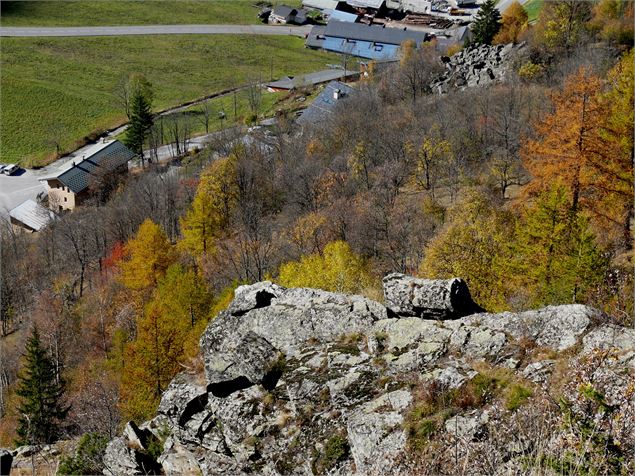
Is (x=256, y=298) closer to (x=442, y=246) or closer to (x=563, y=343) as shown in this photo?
(x=563, y=343)

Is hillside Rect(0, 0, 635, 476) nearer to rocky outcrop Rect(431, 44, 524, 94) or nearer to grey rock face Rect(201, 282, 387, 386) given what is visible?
grey rock face Rect(201, 282, 387, 386)

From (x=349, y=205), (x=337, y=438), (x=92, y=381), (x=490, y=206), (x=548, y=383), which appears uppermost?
(x=548, y=383)

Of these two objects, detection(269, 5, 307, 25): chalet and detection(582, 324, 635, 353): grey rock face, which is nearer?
detection(582, 324, 635, 353): grey rock face

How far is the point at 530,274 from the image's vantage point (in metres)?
31.8

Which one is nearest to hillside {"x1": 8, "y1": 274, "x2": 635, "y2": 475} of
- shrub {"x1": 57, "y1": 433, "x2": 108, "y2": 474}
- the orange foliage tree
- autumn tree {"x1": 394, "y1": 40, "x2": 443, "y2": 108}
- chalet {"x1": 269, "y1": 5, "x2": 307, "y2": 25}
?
shrub {"x1": 57, "y1": 433, "x2": 108, "y2": 474}

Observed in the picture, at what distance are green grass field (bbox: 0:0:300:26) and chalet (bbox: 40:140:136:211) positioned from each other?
68.0m

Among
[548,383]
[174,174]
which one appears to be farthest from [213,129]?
[548,383]

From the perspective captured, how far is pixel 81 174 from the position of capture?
9188cm

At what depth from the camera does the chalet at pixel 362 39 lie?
474ft

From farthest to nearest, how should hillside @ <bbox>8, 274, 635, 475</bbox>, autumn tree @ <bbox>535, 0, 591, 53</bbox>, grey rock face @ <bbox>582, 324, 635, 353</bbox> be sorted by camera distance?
autumn tree @ <bbox>535, 0, 591, 53</bbox> < grey rock face @ <bbox>582, 324, 635, 353</bbox> < hillside @ <bbox>8, 274, 635, 475</bbox>

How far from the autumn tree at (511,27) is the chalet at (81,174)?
59713 millimetres

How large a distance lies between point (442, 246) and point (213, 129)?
80.8 m

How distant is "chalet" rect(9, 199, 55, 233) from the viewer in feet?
285

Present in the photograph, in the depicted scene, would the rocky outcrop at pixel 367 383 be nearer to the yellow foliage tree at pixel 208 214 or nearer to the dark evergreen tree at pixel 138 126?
the yellow foliage tree at pixel 208 214
